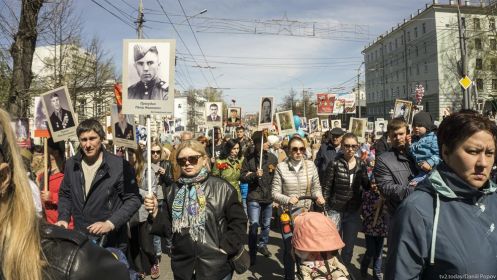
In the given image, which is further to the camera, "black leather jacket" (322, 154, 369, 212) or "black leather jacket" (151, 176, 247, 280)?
"black leather jacket" (322, 154, 369, 212)

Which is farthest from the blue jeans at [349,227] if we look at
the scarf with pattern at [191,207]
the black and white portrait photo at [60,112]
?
the black and white portrait photo at [60,112]

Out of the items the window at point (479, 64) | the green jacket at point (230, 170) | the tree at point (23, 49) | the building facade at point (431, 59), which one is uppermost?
the building facade at point (431, 59)

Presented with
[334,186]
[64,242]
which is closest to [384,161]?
[334,186]

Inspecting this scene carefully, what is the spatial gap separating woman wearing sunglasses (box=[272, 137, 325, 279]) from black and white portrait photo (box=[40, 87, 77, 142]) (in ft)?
8.81

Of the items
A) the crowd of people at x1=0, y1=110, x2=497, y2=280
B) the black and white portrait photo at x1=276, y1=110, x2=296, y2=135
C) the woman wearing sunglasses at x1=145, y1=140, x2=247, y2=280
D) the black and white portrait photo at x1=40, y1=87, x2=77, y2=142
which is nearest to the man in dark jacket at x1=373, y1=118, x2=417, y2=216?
the crowd of people at x1=0, y1=110, x2=497, y2=280

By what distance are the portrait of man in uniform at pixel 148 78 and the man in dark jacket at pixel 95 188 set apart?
1.94ft

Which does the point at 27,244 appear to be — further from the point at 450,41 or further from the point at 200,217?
the point at 450,41

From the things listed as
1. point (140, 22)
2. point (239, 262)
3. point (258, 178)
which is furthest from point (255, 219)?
point (140, 22)

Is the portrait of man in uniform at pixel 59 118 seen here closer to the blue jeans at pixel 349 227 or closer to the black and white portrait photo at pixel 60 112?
the black and white portrait photo at pixel 60 112

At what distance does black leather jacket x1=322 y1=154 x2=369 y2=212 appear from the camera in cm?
569

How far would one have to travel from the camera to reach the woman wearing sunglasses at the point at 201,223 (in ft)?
11.6

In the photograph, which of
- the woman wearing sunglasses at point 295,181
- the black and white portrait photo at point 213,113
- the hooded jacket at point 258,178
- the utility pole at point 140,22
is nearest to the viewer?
the woman wearing sunglasses at point 295,181

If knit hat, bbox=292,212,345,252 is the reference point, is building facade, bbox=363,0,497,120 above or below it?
above

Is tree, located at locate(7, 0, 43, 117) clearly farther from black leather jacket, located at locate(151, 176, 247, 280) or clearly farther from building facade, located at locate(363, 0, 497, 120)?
building facade, located at locate(363, 0, 497, 120)
